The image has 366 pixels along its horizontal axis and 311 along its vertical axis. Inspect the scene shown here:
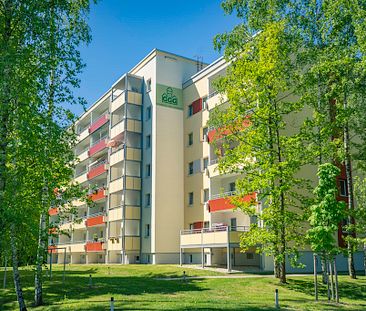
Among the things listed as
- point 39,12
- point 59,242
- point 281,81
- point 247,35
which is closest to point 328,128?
point 281,81

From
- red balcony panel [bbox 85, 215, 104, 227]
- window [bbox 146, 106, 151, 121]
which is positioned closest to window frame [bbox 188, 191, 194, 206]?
window [bbox 146, 106, 151, 121]

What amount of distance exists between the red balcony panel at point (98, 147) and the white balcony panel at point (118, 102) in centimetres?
529

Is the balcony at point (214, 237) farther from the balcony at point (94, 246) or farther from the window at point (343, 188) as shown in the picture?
the balcony at point (94, 246)

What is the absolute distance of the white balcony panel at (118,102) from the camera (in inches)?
1947

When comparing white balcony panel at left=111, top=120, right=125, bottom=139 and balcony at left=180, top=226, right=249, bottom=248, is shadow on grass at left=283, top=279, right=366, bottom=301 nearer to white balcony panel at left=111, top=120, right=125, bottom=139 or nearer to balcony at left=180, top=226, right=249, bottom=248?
balcony at left=180, top=226, right=249, bottom=248

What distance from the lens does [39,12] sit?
18000 mm

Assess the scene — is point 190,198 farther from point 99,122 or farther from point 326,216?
point 326,216

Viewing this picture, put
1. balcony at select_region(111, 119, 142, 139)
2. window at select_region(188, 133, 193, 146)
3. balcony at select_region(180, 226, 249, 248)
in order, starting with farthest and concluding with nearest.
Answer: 1. balcony at select_region(111, 119, 142, 139)
2. window at select_region(188, 133, 193, 146)
3. balcony at select_region(180, 226, 249, 248)

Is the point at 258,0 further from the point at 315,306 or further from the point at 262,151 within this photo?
the point at 315,306

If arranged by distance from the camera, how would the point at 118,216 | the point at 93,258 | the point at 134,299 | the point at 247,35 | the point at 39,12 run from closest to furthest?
the point at 39,12, the point at 134,299, the point at 247,35, the point at 118,216, the point at 93,258

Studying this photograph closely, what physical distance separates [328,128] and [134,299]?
44.6ft

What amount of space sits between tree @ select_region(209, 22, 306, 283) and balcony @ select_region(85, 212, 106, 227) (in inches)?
1156

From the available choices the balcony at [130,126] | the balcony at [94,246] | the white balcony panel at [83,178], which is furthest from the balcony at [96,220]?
the balcony at [130,126]

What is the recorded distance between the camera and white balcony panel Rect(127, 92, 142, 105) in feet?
159
